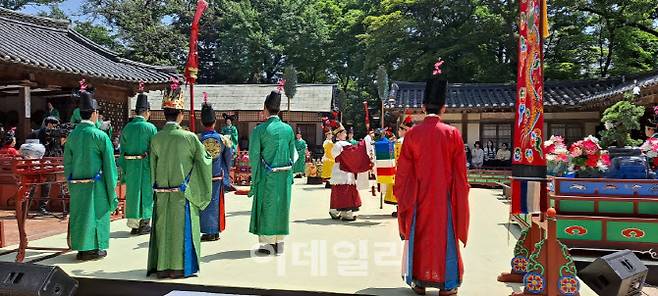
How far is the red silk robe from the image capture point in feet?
13.4

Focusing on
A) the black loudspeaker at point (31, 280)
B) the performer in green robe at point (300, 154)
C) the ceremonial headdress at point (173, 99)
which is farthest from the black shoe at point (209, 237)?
the performer in green robe at point (300, 154)

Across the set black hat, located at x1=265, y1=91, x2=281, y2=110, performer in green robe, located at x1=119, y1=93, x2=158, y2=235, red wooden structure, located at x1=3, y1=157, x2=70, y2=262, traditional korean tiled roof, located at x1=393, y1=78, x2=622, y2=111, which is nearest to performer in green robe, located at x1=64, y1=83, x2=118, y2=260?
red wooden structure, located at x1=3, y1=157, x2=70, y2=262

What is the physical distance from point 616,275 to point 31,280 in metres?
4.44

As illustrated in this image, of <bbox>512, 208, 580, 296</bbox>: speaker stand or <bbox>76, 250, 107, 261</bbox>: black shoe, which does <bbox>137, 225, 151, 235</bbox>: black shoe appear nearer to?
<bbox>76, 250, 107, 261</bbox>: black shoe

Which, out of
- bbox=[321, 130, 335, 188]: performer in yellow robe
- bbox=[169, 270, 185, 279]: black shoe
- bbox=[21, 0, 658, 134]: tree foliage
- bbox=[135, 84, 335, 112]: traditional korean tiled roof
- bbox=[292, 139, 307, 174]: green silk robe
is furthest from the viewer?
bbox=[135, 84, 335, 112]: traditional korean tiled roof

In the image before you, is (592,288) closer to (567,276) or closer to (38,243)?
(567,276)

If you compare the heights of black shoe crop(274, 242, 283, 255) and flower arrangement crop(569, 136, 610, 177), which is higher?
flower arrangement crop(569, 136, 610, 177)

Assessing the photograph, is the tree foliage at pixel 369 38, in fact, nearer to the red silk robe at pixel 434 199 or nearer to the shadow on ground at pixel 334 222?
the shadow on ground at pixel 334 222

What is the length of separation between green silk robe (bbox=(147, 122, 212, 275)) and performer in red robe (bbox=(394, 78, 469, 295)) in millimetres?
1880

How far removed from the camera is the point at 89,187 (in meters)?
5.54

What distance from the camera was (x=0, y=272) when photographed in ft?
13.6

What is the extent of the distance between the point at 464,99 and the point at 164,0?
23.6 metres

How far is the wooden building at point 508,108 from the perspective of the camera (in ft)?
48.8

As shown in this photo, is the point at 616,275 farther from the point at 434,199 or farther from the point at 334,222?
the point at 334,222
